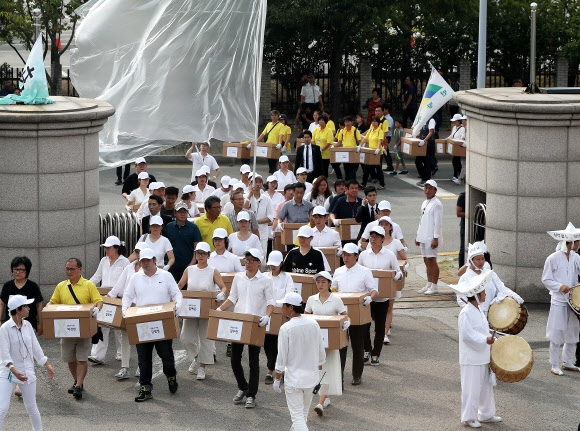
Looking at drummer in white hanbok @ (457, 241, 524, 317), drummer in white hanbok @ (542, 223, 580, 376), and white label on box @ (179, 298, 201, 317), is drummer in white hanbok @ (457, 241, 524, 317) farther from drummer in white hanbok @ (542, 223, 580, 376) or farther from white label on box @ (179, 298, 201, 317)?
white label on box @ (179, 298, 201, 317)

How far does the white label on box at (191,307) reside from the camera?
15.4m

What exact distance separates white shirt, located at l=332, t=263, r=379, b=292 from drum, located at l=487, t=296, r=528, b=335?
5.02ft

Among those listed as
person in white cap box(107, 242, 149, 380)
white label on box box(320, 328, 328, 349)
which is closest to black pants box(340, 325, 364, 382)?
white label on box box(320, 328, 328, 349)

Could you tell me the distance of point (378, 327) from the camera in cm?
1588

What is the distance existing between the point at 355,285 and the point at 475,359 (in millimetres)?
2144

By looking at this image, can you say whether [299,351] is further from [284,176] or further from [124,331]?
[284,176]

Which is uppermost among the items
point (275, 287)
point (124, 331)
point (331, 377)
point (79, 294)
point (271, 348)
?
point (275, 287)

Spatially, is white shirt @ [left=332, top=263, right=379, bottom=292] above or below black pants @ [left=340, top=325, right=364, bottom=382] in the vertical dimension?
above

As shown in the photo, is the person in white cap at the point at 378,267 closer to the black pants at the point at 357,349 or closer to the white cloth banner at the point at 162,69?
the black pants at the point at 357,349

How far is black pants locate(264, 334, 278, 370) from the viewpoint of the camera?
1515 cm

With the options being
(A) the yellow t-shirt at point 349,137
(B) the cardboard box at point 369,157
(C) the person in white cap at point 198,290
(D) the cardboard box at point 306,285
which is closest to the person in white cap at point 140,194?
(C) the person in white cap at point 198,290

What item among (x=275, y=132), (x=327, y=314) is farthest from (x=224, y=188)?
(x=275, y=132)

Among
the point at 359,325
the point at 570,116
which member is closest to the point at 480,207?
the point at 570,116

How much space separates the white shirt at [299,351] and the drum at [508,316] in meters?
2.50
